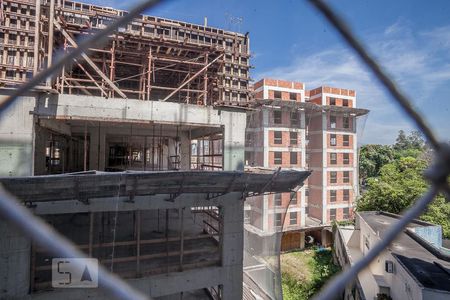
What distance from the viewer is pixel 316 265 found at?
24109 mm

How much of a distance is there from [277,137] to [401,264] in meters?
16.1

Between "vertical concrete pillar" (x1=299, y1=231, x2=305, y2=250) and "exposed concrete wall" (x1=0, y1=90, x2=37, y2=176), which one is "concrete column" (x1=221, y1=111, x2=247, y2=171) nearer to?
"exposed concrete wall" (x1=0, y1=90, x2=37, y2=176)

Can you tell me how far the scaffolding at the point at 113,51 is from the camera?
33.4 feet

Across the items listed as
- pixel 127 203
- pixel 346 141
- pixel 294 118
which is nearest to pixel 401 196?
pixel 346 141

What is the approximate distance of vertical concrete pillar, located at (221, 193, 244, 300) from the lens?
1048 cm

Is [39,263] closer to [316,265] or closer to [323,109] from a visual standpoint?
[316,265]

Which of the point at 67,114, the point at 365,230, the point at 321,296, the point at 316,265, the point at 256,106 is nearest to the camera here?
the point at 321,296

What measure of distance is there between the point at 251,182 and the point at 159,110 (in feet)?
14.4

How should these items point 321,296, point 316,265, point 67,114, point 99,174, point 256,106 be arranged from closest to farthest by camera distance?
point 321,296, point 99,174, point 67,114, point 316,265, point 256,106

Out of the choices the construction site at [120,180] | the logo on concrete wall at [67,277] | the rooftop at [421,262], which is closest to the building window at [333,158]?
the rooftop at [421,262]

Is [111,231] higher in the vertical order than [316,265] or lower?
higher

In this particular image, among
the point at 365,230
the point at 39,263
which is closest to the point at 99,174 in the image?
the point at 39,263

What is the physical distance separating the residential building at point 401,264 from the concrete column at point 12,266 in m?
10.8

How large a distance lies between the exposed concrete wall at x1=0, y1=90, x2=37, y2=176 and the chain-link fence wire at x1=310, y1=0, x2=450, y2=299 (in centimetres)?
1009
